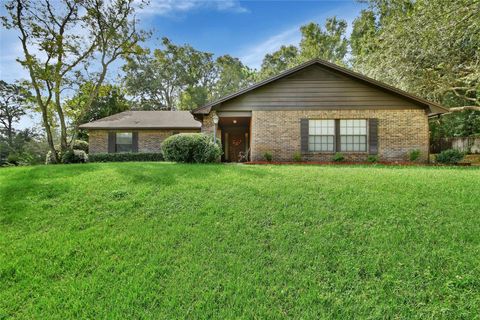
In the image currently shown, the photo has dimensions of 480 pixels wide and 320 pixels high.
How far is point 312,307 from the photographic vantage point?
296 centimetres

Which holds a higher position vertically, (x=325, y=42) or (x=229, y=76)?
(x=325, y=42)

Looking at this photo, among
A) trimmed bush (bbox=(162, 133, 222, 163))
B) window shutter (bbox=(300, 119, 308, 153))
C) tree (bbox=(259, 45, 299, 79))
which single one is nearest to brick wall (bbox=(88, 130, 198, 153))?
trimmed bush (bbox=(162, 133, 222, 163))

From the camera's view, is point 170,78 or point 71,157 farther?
point 170,78

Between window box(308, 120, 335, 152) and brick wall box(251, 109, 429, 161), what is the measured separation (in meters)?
0.27

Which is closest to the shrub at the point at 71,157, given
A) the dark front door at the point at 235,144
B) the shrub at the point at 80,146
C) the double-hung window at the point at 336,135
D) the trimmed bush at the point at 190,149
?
the shrub at the point at 80,146

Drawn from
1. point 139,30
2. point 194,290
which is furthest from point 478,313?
point 139,30

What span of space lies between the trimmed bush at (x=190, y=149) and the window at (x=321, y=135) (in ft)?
15.4

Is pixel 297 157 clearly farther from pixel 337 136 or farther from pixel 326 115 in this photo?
pixel 326 115

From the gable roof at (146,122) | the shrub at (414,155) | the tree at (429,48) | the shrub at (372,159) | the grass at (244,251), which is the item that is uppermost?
the tree at (429,48)

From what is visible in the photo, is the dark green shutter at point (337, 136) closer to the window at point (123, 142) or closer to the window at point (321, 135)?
the window at point (321, 135)

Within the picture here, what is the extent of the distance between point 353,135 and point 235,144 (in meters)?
7.73

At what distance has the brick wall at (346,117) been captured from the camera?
12.3m

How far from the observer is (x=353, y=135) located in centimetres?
1256

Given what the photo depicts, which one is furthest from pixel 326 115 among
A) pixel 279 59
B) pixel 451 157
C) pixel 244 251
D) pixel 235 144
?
pixel 279 59
